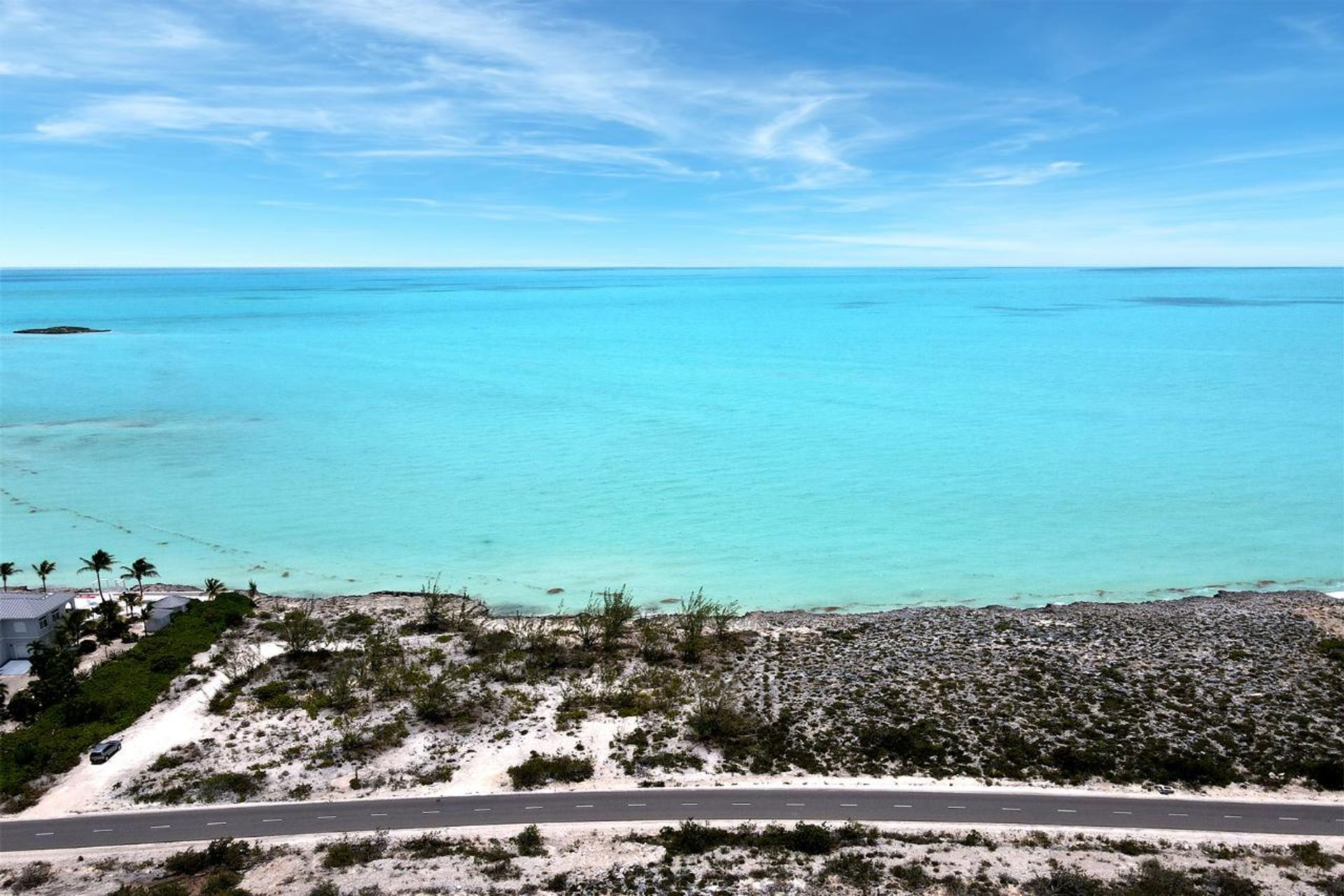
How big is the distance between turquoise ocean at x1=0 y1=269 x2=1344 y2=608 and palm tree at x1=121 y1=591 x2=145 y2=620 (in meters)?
4.81

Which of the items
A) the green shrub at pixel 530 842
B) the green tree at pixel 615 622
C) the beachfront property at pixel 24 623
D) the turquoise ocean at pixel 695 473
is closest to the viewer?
the green shrub at pixel 530 842

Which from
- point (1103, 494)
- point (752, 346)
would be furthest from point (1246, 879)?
point (752, 346)

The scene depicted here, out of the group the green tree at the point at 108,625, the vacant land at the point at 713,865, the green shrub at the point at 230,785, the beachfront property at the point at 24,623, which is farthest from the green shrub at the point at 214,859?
the green tree at the point at 108,625

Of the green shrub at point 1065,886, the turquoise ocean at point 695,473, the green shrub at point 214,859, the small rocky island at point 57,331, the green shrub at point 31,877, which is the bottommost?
the green shrub at point 31,877

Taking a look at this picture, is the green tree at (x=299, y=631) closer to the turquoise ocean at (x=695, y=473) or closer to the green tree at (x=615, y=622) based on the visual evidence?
the turquoise ocean at (x=695, y=473)

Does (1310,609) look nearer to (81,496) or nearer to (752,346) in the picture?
(81,496)

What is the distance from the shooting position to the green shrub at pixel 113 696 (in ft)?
88.2

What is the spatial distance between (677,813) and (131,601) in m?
30.4

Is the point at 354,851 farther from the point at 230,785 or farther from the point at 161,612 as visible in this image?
the point at 161,612

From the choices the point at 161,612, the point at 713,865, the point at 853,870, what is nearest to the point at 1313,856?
the point at 853,870

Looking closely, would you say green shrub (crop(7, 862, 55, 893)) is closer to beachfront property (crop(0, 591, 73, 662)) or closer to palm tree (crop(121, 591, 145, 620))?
beachfront property (crop(0, 591, 73, 662))

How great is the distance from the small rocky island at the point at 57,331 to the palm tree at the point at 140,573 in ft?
453

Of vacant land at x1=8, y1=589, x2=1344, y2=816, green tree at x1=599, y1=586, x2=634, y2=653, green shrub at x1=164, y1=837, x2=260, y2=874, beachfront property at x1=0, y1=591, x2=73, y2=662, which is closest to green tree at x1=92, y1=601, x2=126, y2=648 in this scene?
beachfront property at x1=0, y1=591, x2=73, y2=662

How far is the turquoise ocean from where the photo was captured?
154 ft
